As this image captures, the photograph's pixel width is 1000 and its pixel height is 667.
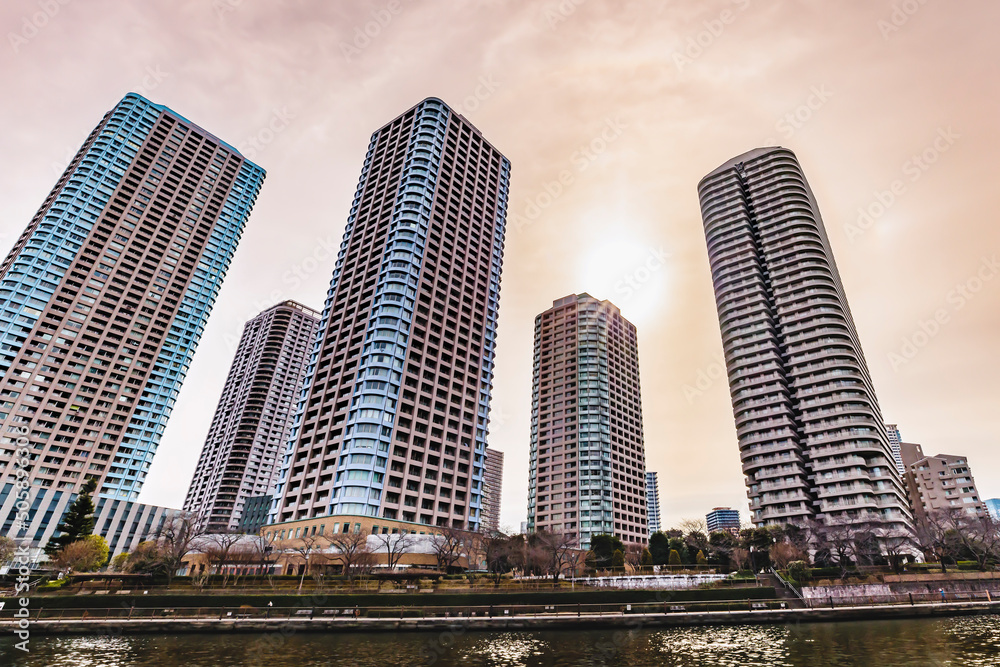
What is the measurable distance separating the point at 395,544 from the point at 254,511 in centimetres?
11311

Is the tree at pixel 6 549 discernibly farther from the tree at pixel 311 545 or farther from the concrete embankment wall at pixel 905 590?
the concrete embankment wall at pixel 905 590

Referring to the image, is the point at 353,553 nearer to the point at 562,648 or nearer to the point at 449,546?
the point at 449,546

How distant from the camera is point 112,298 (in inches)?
4897

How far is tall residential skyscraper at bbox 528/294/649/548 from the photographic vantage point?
444ft

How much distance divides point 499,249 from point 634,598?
314ft

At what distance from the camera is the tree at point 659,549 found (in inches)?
3720

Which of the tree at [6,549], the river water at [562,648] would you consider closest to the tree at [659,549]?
the river water at [562,648]

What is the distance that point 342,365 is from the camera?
96.6 meters

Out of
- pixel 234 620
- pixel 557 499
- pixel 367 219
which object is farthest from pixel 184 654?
pixel 557 499

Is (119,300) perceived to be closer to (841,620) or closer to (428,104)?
(428,104)

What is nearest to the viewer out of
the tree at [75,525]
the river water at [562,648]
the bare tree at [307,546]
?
the river water at [562,648]

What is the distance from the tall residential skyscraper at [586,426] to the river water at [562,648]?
92.3 meters

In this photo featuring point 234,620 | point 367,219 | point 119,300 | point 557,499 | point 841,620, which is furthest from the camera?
point 557,499

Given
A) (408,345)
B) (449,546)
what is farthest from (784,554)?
(408,345)
